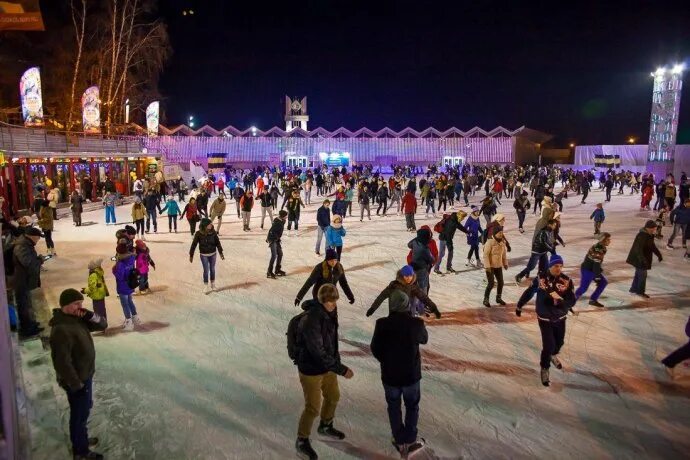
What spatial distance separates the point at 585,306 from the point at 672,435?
3.39 meters

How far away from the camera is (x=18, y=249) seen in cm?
588

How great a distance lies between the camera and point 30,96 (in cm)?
1869

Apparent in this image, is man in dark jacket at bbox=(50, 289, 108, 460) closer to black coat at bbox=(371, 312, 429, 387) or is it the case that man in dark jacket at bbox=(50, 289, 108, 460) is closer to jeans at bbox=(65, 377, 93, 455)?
jeans at bbox=(65, 377, 93, 455)

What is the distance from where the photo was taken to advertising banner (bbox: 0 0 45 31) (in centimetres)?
514

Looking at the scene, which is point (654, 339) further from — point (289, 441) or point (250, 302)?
point (250, 302)

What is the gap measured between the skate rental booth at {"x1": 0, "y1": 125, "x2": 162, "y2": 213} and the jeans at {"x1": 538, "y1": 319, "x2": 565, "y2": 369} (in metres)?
16.1

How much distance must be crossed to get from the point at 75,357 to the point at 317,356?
1692mm

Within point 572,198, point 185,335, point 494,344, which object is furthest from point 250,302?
point 572,198

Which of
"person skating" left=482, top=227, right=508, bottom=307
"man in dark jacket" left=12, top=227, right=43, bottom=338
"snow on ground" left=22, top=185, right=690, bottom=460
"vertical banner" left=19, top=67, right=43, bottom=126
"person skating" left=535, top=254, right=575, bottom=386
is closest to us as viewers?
"snow on ground" left=22, top=185, right=690, bottom=460

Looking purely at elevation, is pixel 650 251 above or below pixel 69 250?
above

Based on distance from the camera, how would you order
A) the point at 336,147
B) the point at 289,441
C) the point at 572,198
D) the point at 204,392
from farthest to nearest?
the point at 336,147
the point at 572,198
the point at 204,392
the point at 289,441

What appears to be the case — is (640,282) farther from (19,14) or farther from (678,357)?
(19,14)

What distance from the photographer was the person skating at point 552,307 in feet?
15.4

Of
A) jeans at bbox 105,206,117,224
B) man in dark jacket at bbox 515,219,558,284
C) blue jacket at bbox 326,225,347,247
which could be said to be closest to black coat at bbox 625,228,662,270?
man in dark jacket at bbox 515,219,558,284
